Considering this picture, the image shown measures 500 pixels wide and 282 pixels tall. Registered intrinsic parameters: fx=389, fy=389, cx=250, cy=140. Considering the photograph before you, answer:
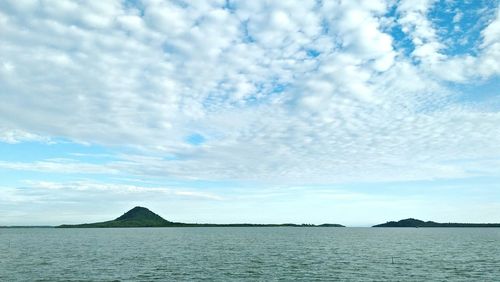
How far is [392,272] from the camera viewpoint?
7575 cm

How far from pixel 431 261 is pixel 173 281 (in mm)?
65528

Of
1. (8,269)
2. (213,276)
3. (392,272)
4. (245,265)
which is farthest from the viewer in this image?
(245,265)

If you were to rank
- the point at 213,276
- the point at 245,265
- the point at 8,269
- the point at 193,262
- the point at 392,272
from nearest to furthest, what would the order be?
the point at 213,276 → the point at 392,272 → the point at 8,269 → the point at 245,265 → the point at 193,262

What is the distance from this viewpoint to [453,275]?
237 ft

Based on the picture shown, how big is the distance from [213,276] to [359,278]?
2602 cm

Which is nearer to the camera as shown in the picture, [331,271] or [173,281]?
[173,281]

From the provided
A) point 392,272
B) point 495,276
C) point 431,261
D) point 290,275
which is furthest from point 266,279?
point 431,261

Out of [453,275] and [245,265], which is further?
[245,265]

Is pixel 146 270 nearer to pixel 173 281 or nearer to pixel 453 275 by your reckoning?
pixel 173 281

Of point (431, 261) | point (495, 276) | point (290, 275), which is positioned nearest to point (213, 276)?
point (290, 275)

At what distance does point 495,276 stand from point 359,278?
84.2ft

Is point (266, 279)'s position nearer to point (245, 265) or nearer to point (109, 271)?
point (245, 265)

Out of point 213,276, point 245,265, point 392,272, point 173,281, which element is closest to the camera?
point 173,281

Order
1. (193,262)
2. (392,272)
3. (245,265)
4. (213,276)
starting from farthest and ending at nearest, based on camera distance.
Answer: (193,262)
(245,265)
(392,272)
(213,276)
